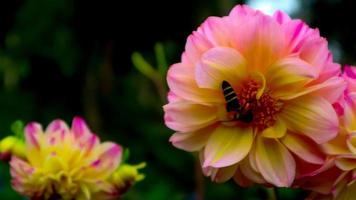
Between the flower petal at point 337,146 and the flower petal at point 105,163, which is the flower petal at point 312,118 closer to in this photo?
the flower petal at point 337,146

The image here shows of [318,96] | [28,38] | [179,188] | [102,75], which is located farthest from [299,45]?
[102,75]

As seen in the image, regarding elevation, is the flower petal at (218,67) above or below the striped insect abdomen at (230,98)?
above

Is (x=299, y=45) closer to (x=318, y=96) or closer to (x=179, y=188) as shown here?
(x=318, y=96)

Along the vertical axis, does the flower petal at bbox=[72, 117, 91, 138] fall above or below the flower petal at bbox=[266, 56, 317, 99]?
above

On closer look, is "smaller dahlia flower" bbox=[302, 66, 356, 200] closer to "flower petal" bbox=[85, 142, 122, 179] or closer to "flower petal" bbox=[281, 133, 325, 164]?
"flower petal" bbox=[281, 133, 325, 164]

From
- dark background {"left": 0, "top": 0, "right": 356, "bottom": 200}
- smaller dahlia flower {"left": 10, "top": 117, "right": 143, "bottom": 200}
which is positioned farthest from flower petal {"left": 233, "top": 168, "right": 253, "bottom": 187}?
dark background {"left": 0, "top": 0, "right": 356, "bottom": 200}

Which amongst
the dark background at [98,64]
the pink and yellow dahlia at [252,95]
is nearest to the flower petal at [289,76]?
the pink and yellow dahlia at [252,95]

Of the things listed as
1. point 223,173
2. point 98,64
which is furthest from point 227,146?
point 98,64

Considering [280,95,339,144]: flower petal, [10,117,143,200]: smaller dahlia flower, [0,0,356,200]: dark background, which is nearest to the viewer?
[280,95,339,144]: flower petal
